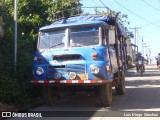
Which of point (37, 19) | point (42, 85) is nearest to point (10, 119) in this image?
point (42, 85)

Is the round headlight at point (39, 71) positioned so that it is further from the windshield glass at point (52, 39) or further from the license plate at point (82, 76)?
the license plate at point (82, 76)

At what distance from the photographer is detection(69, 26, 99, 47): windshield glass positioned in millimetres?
10625

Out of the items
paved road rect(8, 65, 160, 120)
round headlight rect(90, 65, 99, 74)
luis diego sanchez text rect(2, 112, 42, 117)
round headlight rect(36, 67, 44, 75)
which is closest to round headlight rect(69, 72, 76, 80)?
round headlight rect(90, 65, 99, 74)

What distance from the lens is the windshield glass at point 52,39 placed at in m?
11.0

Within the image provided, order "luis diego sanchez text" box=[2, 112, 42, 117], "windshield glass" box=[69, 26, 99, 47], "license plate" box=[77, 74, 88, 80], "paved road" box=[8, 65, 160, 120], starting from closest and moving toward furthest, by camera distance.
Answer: "luis diego sanchez text" box=[2, 112, 42, 117]
"paved road" box=[8, 65, 160, 120]
"license plate" box=[77, 74, 88, 80]
"windshield glass" box=[69, 26, 99, 47]

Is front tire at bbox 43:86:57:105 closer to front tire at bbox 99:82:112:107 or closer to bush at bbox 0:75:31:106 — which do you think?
bush at bbox 0:75:31:106

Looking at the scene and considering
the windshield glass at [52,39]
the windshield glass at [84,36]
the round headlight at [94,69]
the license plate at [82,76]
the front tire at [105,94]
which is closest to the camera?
the round headlight at [94,69]

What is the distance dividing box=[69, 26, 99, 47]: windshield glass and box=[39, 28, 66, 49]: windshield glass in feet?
1.12

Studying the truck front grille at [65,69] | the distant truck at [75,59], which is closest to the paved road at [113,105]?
the distant truck at [75,59]

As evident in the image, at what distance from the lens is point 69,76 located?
10234 mm

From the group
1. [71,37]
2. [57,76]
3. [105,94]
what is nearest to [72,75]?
[57,76]

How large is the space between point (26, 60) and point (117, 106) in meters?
4.02

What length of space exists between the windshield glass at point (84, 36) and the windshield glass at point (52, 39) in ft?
1.12

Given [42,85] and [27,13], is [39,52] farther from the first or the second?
[27,13]
